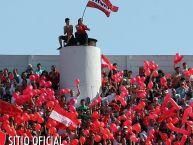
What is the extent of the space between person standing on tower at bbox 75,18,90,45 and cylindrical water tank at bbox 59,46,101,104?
0.20 metres

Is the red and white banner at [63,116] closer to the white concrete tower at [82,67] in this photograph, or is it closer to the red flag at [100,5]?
the white concrete tower at [82,67]

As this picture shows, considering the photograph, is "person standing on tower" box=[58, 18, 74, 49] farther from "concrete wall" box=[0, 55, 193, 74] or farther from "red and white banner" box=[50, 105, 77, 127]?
"red and white banner" box=[50, 105, 77, 127]

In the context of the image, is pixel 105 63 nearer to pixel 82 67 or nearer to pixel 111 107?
pixel 82 67

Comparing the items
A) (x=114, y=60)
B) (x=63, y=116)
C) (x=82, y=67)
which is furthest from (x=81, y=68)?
(x=63, y=116)

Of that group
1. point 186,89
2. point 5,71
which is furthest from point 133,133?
point 5,71

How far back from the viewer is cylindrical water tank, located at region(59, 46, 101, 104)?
32812 mm

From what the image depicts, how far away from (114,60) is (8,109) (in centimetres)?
782

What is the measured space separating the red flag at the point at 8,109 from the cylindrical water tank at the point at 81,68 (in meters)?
4.33

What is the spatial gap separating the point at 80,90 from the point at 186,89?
136 inches

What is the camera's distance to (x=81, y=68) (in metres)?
33.0

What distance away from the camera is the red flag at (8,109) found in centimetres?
2830

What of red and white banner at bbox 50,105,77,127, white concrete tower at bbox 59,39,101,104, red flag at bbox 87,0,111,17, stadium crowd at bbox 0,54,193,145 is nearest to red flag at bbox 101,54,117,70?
stadium crowd at bbox 0,54,193,145

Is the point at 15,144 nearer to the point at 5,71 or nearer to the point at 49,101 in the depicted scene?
the point at 49,101

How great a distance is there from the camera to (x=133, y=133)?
29.0 meters
